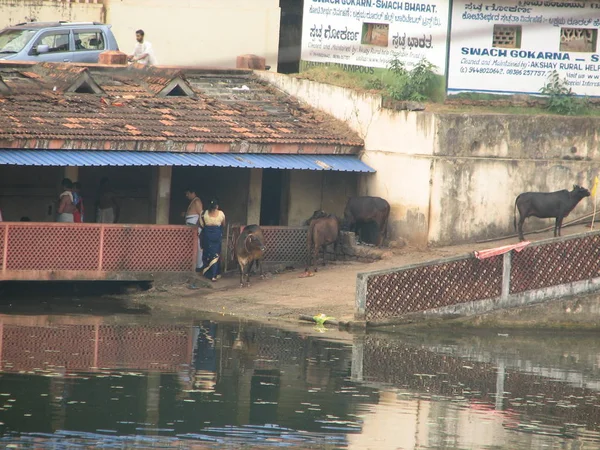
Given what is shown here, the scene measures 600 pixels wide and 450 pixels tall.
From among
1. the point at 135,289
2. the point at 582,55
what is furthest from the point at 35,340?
the point at 582,55

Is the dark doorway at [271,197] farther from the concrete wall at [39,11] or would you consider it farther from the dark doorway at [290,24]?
the concrete wall at [39,11]

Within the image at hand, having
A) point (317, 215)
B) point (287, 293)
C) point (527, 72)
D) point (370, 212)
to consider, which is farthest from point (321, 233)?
point (527, 72)

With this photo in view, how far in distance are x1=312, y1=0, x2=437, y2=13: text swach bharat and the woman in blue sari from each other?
5.58m

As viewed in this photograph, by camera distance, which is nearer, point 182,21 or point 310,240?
point 310,240

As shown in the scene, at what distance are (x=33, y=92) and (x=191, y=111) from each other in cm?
Result: 295

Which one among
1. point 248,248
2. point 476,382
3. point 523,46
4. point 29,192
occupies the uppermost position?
point 523,46

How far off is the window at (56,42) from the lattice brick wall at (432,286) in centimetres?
1071

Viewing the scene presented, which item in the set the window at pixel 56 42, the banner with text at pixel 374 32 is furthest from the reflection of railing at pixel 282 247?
the window at pixel 56 42

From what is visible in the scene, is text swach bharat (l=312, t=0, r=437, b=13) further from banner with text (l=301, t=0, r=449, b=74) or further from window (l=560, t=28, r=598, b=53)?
window (l=560, t=28, r=598, b=53)

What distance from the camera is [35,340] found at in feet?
58.2

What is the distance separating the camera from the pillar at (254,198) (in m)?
24.7

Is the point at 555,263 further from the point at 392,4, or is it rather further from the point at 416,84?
the point at 392,4

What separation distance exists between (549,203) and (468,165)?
62.8 inches

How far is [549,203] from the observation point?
23.2 metres
